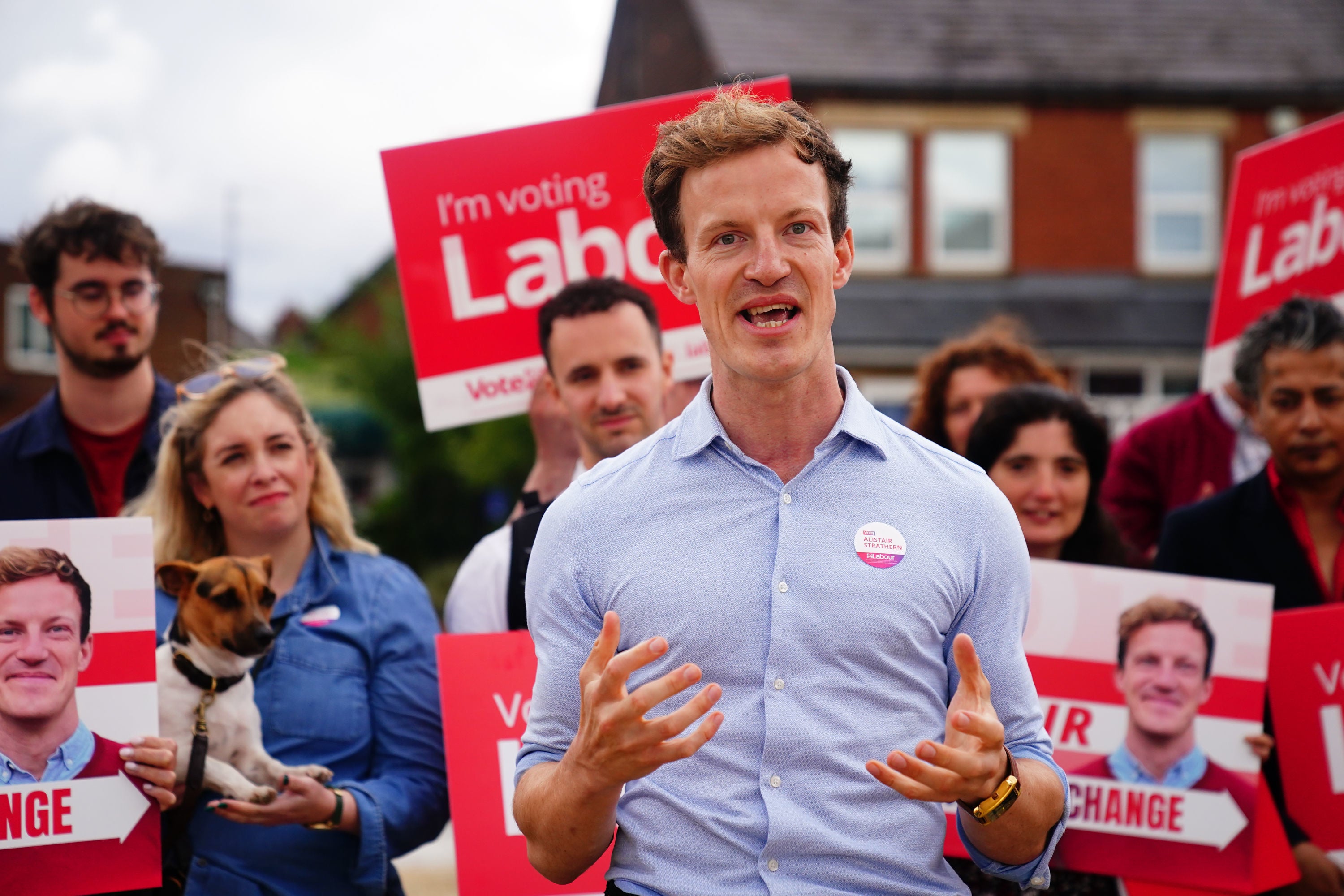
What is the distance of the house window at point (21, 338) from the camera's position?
1276 inches

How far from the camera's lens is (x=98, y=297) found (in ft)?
13.8

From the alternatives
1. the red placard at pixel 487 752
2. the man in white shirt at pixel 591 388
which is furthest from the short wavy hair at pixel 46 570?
the man in white shirt at pixel 591 388

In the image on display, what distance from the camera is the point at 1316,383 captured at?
370cm

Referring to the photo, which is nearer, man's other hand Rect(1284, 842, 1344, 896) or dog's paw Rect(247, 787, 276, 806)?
dog's paw Rect(247, 787, 276, 806)

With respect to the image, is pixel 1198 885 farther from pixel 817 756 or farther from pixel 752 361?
pixel 752 361

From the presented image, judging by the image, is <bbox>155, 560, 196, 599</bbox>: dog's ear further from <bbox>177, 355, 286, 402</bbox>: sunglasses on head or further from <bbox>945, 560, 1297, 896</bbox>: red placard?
<bbox>945, 560, 1297, 896</bbox>: red placard

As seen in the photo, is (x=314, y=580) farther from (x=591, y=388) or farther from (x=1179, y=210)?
(x=1179, y=210)

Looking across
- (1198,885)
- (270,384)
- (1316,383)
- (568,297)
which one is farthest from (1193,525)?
(270,384)

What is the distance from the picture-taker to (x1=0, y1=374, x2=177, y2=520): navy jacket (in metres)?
4.11

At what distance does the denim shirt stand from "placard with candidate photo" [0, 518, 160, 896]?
24cm

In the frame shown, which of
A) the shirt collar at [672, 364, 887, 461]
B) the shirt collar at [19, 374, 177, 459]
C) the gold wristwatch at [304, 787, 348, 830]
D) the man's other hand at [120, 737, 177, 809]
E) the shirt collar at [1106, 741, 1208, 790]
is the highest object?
the shirt collar at [19, 374, 177, 459]

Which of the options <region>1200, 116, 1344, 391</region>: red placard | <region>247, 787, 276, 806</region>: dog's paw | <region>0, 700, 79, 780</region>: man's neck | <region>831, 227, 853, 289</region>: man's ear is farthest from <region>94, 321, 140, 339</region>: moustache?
<region>1200, 116, 1344, 391</region>: red placard

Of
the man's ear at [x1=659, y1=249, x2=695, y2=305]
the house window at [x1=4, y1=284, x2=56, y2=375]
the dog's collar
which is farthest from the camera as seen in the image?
the house window at [x1=4, y1=284, x2=56, y2=375]

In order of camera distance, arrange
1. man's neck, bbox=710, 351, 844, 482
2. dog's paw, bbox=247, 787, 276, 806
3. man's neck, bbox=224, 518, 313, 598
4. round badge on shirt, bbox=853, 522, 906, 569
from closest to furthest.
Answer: round badge on shirt, bbox=853, 522, 906, 569, man's neck, bbox=710, 351, 844, 482, dog's paw, bbox=247, 787, 276, 806, man's neck, bbox=224, 518, 313, 598
